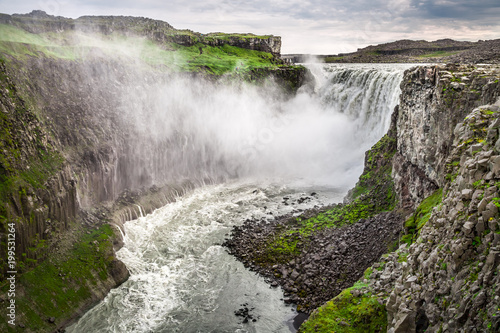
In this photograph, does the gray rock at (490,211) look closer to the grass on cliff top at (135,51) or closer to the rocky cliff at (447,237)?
the rocky cliff at (447,237)

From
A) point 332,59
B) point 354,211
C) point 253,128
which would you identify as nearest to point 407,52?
point 332,59

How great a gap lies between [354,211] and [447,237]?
18.4m

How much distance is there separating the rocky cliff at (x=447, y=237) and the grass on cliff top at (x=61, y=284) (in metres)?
14.8

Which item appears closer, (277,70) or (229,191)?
(229,191)

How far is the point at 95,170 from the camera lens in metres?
31.8

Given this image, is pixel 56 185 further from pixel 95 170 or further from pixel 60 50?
pixel 60 50

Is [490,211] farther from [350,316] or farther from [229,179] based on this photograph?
[229,179]

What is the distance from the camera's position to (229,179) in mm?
48156

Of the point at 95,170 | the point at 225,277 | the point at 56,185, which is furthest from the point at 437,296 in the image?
the point at 95,170

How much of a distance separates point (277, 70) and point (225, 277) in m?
50.0

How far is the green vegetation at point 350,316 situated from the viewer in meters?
14.4

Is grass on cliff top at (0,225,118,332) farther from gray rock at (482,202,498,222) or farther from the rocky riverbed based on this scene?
gray rock at (482,202,498,222)

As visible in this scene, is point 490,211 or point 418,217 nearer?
point 490,211

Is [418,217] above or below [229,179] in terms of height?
above
